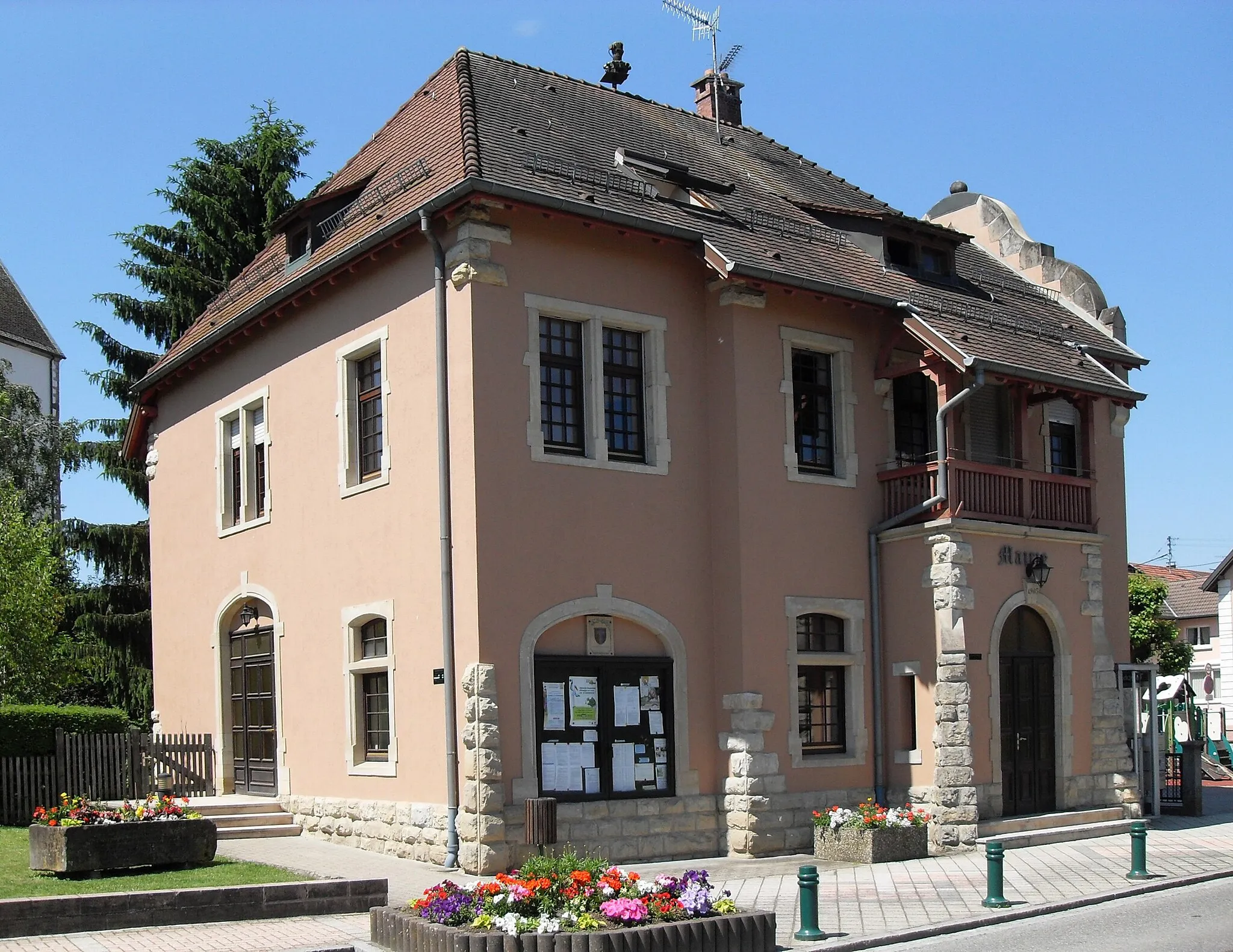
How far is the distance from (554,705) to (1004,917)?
586cm

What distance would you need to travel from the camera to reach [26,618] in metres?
27.8

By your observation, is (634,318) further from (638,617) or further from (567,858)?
(567,858)

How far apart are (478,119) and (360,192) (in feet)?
8.96

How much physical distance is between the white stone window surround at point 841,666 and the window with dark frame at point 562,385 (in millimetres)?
3681

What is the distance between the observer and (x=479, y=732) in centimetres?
1546

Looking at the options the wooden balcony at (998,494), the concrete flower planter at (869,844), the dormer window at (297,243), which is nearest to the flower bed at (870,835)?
the concrete flower planter at (869,844)

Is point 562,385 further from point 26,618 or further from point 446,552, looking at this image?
point 26,618

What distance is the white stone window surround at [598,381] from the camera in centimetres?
1675

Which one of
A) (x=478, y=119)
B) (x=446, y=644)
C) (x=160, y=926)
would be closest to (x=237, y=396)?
(x=478, y=119)

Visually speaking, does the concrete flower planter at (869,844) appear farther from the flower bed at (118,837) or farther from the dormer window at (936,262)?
the dormer window at (936,262)

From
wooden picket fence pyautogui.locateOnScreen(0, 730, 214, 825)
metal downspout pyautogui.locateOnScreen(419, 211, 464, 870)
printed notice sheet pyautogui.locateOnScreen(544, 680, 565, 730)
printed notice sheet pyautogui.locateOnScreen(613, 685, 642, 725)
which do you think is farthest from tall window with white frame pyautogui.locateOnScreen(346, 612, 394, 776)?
wooden picket fence pyautogui.locateOnScreen(0, 730, 214, 825)

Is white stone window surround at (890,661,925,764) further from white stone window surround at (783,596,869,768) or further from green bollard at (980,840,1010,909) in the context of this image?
green bollard at (980,840,1010,909)

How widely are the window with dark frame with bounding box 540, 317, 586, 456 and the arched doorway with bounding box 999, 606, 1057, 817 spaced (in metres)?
6.82

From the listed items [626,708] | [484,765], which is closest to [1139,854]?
[626,708]
